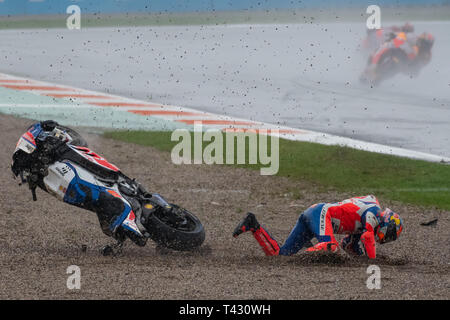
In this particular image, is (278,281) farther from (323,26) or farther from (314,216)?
(323,26)

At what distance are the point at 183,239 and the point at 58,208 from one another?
2965mm

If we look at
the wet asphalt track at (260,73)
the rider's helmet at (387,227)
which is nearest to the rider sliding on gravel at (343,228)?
the rider's helmet at (387,227)

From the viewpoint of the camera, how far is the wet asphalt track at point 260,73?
16.4 m

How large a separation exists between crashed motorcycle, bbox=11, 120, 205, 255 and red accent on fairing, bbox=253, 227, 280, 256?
617 mm

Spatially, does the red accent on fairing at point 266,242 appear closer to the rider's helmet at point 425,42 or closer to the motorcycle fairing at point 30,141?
the motorcycle fairing at point 30,141

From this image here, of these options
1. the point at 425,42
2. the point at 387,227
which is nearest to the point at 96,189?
the point at 387,227

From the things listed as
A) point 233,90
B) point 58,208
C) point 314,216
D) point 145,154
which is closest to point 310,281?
point 314,216

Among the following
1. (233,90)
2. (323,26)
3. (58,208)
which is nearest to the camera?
(58,208)

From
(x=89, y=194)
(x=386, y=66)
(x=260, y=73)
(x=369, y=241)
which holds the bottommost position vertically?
(x=369, y=241)

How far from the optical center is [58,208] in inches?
402

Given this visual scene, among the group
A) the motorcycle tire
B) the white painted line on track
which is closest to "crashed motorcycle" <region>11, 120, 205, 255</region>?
the motorcycle tire

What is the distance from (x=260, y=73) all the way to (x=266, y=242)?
14.2 m

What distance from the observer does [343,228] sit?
25.9 feet

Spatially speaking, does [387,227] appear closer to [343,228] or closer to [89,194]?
[343,228]
